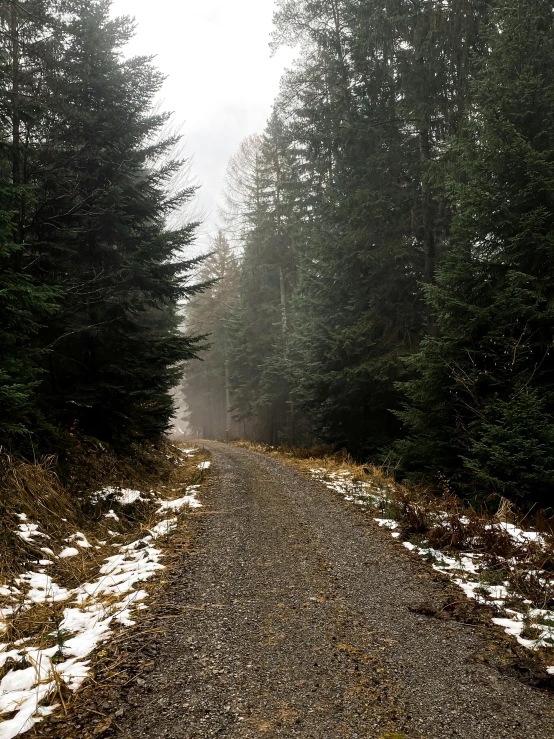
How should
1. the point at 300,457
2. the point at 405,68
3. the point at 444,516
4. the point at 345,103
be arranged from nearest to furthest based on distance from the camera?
the point at 444,516 < the point at 405,68 < the point at 345,103 < the point at 300,457

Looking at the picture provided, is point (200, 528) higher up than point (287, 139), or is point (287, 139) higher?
point (287, 139)

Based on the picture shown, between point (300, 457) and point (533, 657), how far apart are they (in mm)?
12035

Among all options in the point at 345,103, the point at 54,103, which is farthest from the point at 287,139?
the point at 54,103

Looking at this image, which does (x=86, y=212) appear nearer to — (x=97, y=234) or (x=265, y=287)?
(x=97, y=234)

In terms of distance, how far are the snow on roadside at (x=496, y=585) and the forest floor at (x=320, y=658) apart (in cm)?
17

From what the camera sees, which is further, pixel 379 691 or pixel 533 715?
pixel 379 691

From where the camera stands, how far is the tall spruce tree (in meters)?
6.59

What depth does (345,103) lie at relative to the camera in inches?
516

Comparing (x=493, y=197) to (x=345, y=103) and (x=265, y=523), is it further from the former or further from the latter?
(x=345, y=103)

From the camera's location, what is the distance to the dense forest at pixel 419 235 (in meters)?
7.06

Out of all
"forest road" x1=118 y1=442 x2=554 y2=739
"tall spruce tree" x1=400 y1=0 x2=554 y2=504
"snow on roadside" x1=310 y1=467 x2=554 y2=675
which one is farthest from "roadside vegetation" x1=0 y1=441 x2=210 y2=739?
"tall spruce tree" x1=400 y1=0 x2=554 y2=504

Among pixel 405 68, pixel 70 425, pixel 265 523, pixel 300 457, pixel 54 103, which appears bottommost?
pixel 300 457

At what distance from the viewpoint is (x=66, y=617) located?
3654 millimetres

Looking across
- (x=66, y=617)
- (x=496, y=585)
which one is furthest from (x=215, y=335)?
(x=496, y=585)
